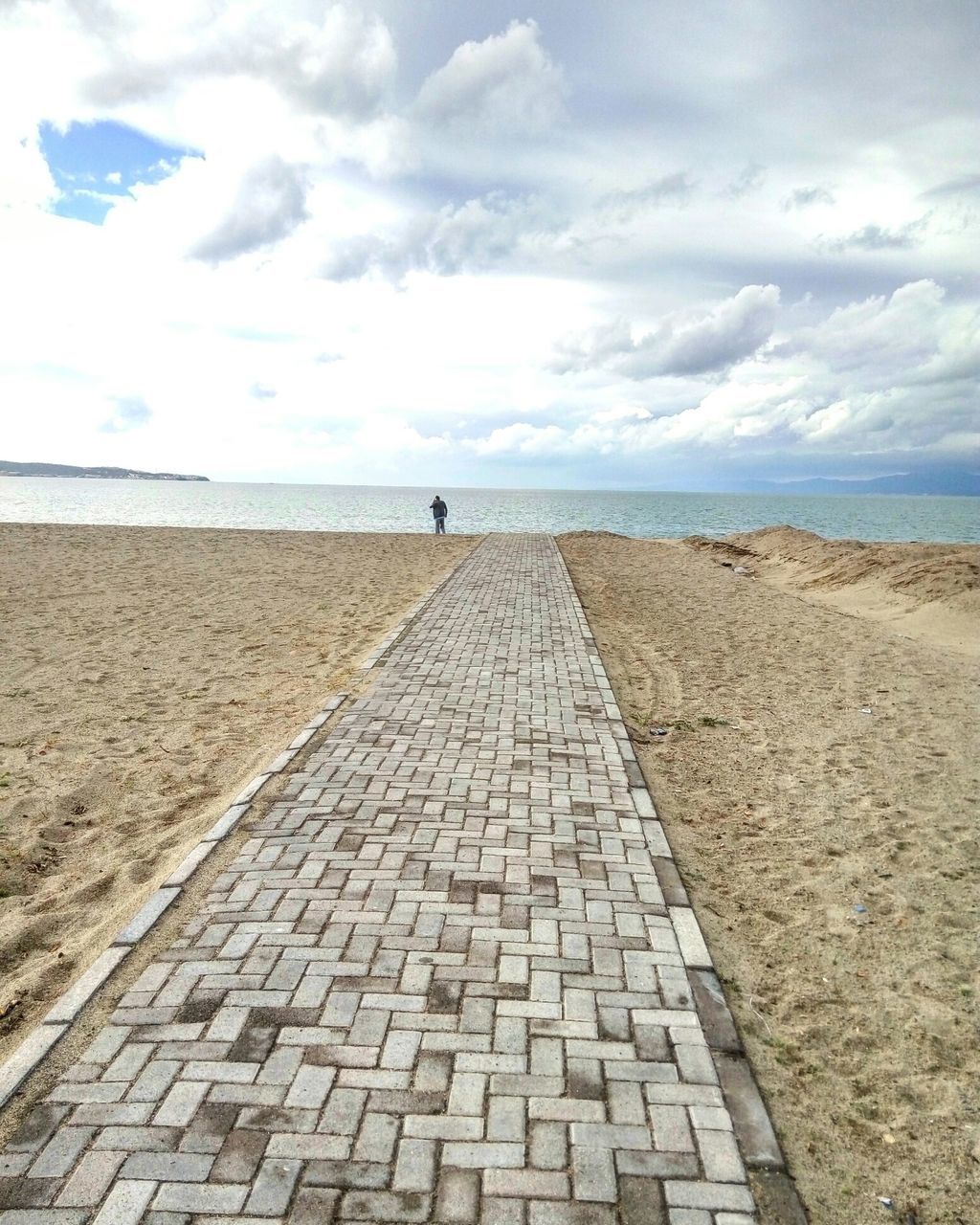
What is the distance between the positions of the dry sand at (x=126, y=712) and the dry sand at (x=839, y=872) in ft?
11.4

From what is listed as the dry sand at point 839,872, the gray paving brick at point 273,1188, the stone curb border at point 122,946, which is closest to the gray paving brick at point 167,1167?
the gray paving brick at point 273,1188

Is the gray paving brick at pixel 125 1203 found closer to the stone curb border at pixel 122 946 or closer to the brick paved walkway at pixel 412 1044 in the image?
the brick paved walkway at pixel 412 1044

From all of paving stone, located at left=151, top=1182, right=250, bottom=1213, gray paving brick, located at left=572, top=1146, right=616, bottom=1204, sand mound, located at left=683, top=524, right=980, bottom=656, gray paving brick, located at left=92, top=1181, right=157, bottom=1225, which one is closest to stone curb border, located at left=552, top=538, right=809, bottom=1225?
gray paving brick, located at left=572, top=1146, right=616, bottom=1204

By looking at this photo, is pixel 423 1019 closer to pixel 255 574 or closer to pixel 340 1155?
pixel 340 1155

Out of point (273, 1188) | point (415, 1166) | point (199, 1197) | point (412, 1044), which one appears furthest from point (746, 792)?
point (199, 1197)

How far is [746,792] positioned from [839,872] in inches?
50.2

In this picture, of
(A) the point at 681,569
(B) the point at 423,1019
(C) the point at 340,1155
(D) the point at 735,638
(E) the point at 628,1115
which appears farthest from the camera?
(A) the point at 681,569

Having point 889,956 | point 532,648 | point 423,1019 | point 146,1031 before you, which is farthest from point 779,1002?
point 532,648

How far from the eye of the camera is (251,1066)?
3.03m

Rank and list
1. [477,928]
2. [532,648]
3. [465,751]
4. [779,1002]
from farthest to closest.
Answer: [532,648], [465,751], [477,928], [779,1002]

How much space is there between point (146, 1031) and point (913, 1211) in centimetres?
313

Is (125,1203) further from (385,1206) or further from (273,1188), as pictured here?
(385,1206)

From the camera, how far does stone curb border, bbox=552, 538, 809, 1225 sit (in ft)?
8.75

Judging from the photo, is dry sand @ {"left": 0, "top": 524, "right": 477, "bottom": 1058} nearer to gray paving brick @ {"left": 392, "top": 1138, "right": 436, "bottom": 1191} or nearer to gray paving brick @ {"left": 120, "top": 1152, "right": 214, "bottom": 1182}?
gray paving brick @ {"left": 120, "top": 1152, "right": 214, "bottom": 1182}
